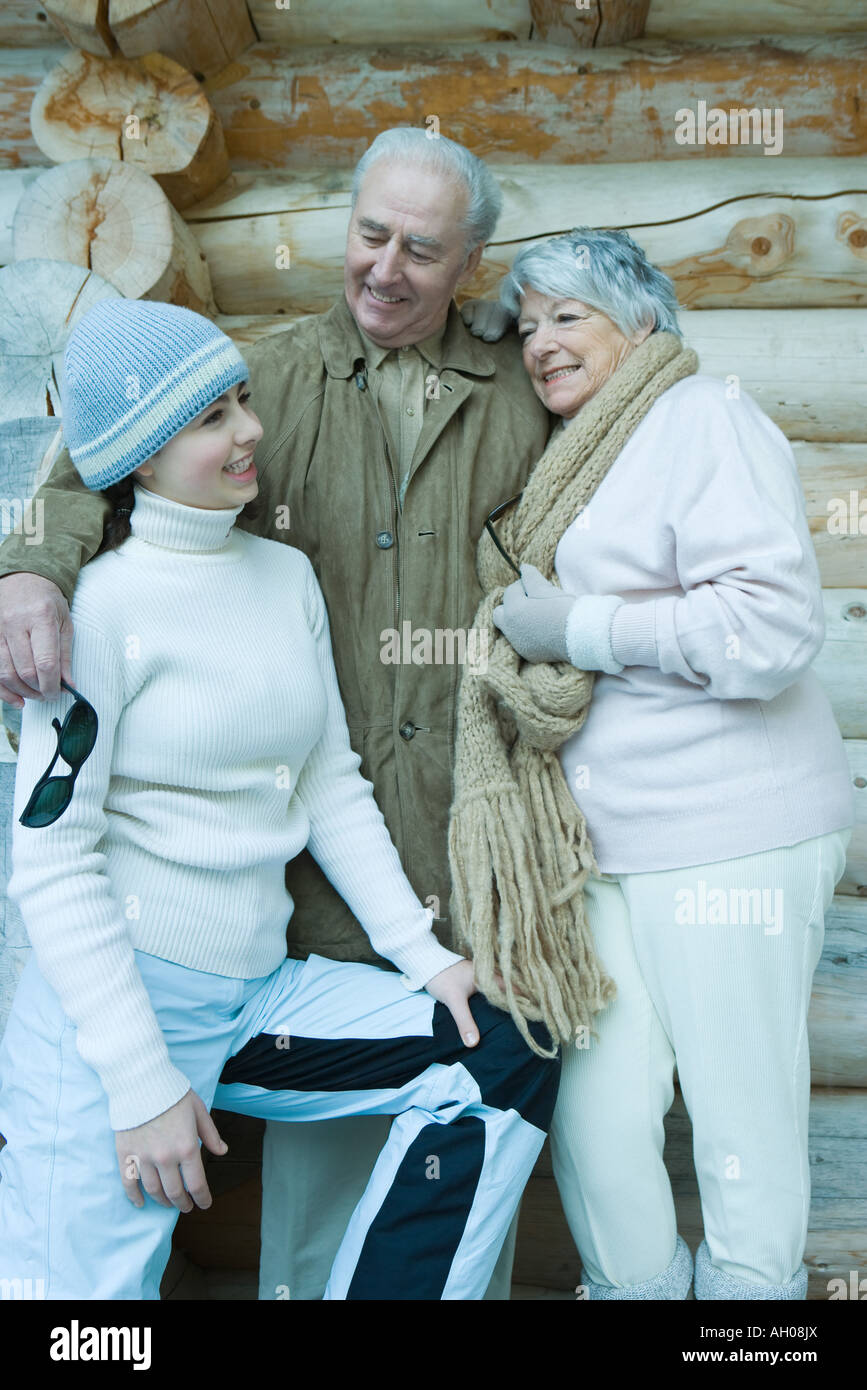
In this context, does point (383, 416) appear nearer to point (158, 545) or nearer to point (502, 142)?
point (158, 545)

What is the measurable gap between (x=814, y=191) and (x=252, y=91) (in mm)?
1616

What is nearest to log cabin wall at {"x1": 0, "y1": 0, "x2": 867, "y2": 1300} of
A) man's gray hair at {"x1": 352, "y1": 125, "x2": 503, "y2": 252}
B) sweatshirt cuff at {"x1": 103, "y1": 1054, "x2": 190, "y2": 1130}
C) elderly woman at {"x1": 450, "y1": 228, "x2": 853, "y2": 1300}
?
man's gray hair at {"x1": 352, "y1": 125, "x2": 503, "y2": 252}

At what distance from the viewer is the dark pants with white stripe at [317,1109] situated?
5.76ft

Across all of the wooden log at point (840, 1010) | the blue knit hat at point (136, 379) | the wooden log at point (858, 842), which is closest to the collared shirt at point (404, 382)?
the blue knit hat at point (136, 379)

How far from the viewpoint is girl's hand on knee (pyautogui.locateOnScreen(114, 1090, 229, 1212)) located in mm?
1750

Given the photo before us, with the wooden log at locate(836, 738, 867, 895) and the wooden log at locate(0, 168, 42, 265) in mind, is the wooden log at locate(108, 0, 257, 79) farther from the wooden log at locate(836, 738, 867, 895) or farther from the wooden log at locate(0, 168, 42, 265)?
the wooden log at locate(836, 738, 867, 895)

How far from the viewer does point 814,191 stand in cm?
314

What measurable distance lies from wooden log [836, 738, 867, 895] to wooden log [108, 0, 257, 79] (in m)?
2.58

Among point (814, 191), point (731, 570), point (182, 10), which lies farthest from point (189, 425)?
point (814, 191)

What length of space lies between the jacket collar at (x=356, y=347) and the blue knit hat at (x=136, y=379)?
17.4 inches

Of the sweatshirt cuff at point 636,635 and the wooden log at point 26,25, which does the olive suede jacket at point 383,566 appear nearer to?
the sweatshirt cuff at point 636,635

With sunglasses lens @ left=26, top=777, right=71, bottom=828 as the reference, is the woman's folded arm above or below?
below

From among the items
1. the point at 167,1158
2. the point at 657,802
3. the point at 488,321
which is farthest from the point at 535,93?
the point at 167,1158

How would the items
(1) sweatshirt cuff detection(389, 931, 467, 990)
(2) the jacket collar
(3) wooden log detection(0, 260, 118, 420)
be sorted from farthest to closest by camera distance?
(3) wooden log detection(0, 260, 118, 420)
(2) the jacket collar
(1) sweatshirt cuff detection(389, 931, 467, 990)
